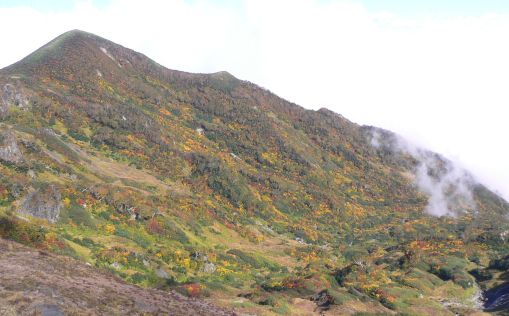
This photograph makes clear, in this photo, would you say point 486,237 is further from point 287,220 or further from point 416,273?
point 287,220

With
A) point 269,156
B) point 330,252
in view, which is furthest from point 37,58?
point 330,252

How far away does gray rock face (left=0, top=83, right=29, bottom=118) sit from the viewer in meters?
66.0

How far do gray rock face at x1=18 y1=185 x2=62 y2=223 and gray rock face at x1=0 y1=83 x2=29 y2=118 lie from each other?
3302cm

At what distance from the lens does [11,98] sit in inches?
2704

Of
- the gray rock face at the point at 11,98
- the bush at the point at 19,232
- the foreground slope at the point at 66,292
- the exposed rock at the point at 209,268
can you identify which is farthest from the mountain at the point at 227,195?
the foreground slope at the point at 66,292

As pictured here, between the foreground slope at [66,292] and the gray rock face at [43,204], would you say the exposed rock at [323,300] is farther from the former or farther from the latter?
the gray rock face at [43,204]

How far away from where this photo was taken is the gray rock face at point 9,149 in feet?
145

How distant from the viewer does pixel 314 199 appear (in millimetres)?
106562

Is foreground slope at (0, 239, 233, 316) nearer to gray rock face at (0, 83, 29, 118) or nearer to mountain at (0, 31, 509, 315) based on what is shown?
mountain at (0, 31, 509, 315)

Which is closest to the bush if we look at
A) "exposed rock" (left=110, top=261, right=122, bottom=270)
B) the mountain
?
the mountain

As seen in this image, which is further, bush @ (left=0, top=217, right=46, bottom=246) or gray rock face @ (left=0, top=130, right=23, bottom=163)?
gray rock face @ (left=0, top=130, right=23, bottom=163)

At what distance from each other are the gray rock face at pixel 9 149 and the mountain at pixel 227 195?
158 millimetres

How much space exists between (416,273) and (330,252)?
824 inches

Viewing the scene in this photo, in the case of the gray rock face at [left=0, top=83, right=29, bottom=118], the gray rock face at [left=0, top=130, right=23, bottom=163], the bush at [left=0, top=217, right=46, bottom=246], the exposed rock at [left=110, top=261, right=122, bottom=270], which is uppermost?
the gray rock face at [left=0, top=83, right=29, bottom=118]
